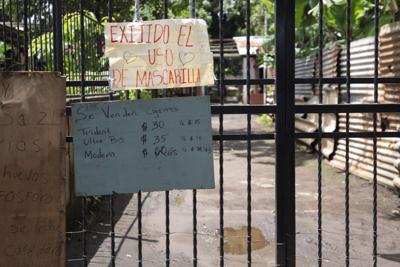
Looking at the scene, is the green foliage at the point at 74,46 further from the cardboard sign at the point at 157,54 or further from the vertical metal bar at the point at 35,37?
the cardboard sign at the point at 157,54

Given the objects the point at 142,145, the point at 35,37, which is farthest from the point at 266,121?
the point at 142,145

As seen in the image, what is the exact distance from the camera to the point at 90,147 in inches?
120

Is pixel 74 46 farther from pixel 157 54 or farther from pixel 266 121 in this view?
pixel 266 121

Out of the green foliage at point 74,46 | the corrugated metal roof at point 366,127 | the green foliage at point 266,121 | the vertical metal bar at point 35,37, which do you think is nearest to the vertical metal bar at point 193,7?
the green foliage at point 74,46

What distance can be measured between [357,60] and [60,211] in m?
8.08

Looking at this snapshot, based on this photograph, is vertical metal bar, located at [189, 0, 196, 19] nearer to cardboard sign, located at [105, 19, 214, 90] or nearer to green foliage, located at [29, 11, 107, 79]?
cardboard sign, located at [105, 19, 214, 90]

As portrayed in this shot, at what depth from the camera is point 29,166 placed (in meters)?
2.99

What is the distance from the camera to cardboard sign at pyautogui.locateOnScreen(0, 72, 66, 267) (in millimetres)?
2961

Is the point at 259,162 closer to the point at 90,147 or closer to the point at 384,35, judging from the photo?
the point at 384,35

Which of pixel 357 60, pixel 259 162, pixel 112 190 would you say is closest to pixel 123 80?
pixel 112 190

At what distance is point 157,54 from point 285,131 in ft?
3.01

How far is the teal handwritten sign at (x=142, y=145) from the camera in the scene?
119 inches

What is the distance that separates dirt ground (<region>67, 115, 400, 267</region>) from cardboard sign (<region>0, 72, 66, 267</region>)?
1.17 metres

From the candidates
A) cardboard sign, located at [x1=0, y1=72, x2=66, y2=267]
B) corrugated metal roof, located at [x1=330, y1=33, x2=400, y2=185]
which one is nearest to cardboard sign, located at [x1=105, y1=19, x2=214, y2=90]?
cardboard sign, located at [x1=0, y1=72, x2=66, y2=267]
